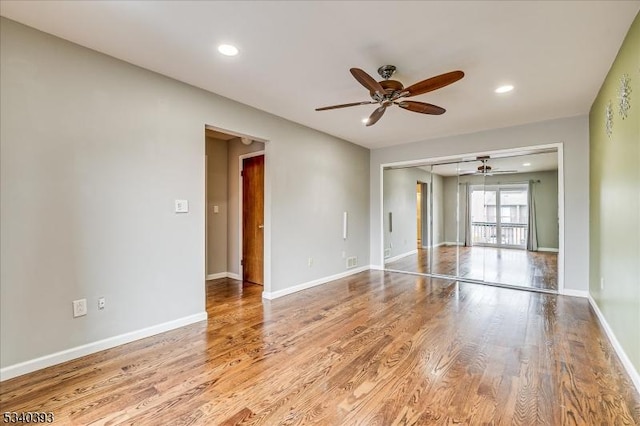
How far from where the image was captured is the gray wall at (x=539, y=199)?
4.54 metres

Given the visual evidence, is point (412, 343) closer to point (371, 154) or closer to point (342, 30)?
point (342, 30)

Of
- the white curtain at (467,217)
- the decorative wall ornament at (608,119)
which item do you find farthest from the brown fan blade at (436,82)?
the white curtain at (467,217)

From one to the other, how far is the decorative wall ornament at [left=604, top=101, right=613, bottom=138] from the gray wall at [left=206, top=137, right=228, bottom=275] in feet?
16.9

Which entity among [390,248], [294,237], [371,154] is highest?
[371,154]

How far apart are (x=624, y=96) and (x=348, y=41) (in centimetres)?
221

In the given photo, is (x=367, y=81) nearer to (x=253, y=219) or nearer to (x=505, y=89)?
(x=505, y=89)

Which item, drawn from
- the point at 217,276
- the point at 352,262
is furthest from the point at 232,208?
the point at 352,262

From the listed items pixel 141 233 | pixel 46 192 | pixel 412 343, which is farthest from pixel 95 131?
pixel 412 343

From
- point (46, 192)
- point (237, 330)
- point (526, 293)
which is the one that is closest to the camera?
point (46, 192)

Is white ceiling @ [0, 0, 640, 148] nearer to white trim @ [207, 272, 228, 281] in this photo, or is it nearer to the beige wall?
the beige wall

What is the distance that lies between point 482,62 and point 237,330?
3446 millimetres

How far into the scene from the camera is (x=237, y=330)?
9.70ft

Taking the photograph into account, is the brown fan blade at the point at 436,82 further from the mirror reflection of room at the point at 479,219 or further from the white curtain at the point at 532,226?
the white curtain at the point at 532,226

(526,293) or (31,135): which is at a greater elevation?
(31,135)
